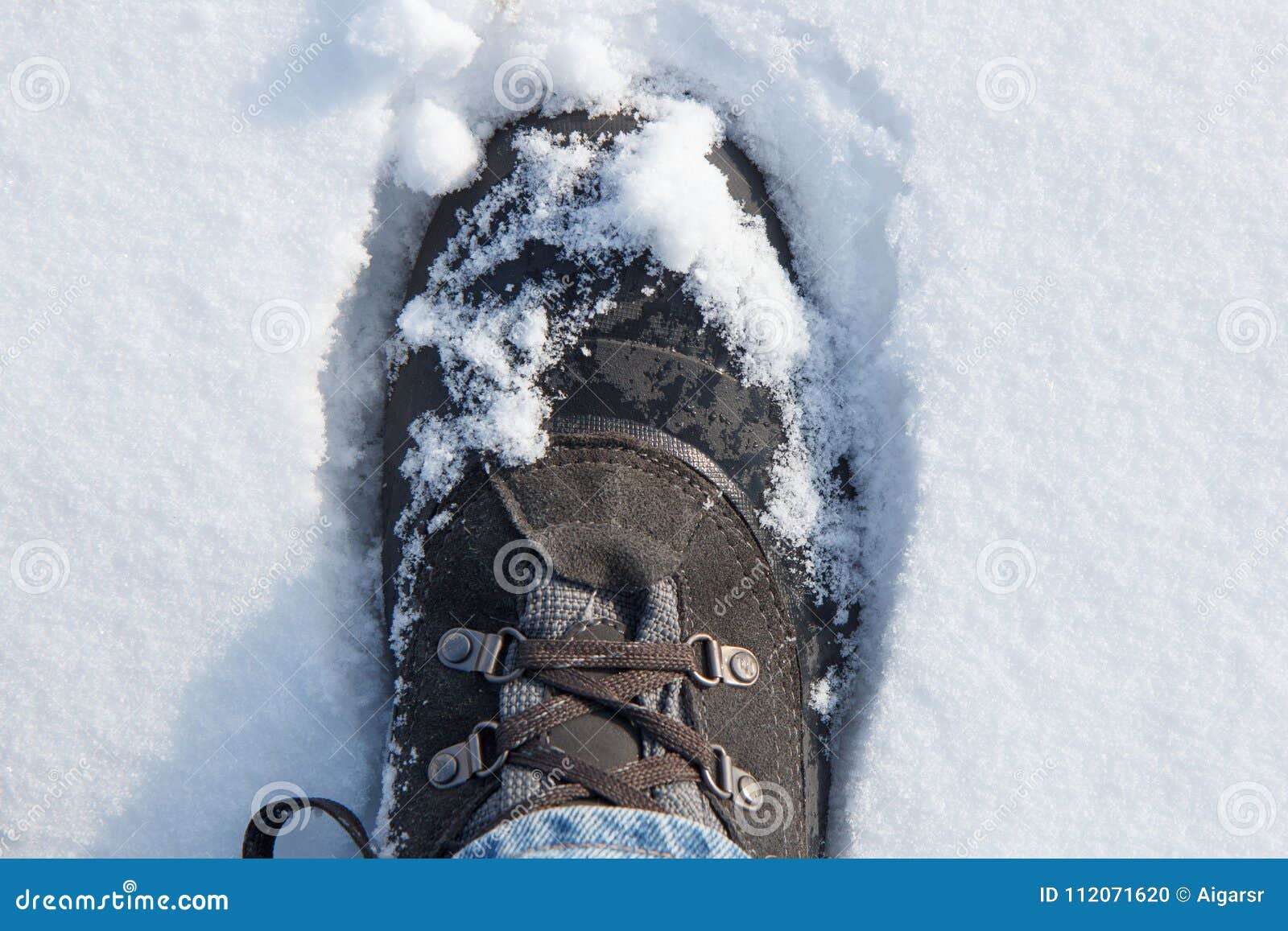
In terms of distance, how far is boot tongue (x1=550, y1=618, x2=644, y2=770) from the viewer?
1293mm

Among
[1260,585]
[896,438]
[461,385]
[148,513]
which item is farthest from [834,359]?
[148,513]

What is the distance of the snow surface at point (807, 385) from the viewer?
4.85ft

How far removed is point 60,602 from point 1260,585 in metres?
1.91

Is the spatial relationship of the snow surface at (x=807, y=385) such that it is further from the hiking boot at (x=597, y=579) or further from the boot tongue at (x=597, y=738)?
the boot tongue at (x=597, y=738)

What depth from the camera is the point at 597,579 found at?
1.35m

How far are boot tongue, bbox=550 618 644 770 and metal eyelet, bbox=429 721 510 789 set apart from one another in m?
0.10

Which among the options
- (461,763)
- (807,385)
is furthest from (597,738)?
(807,385)

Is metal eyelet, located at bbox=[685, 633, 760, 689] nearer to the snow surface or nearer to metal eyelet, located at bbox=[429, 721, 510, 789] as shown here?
the snow surface

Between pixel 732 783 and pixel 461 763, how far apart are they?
0.38 meters

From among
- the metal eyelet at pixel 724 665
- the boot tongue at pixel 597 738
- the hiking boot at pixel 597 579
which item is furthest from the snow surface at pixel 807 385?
the boot tongue at pixel 597 738

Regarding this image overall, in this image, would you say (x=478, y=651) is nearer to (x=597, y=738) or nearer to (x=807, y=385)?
(x=597, y=738)

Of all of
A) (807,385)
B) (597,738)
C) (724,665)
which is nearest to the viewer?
(597,738)

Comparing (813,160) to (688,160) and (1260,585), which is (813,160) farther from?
(1260,585)

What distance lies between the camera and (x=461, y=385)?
1.46 metres
